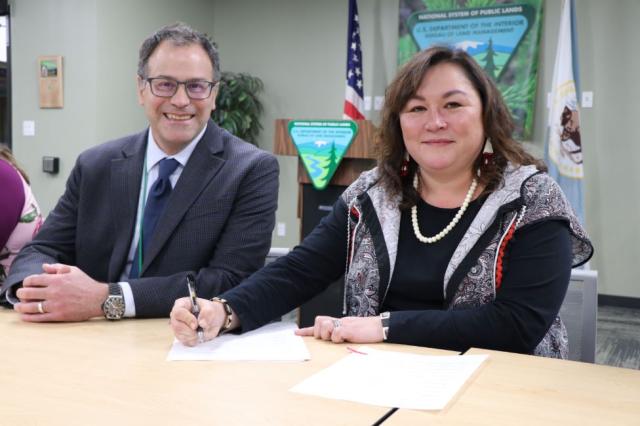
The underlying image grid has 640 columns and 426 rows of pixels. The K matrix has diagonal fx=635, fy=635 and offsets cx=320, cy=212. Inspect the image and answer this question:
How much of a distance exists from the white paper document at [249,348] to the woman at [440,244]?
3cm

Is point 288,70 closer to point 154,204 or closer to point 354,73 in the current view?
point 354,73

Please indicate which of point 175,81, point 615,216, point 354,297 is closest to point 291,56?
point 615,216

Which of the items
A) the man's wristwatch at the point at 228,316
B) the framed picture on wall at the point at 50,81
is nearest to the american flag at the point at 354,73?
the framed picture on wall at the point at 50,81

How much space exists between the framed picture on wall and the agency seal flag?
3.81 metres

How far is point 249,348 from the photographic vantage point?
1262mm

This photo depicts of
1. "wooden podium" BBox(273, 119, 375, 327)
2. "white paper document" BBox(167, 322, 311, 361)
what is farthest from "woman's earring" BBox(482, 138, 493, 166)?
"wooden podium" BBox(273, 119, 375, 327)

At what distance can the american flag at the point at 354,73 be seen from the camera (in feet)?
16.8

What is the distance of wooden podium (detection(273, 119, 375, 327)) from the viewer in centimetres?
314

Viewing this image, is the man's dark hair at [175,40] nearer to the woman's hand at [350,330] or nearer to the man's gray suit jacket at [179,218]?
the man's gray suit jacket at [179,218]

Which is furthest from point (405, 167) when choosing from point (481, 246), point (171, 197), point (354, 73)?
point (354, 73)

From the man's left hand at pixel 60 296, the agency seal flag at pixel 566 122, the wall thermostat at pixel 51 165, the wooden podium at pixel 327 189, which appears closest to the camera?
the man's left hand at pixel 60 296

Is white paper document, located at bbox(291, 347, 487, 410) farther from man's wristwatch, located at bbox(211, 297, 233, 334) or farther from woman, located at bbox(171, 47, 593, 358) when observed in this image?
man's wristwatch, located at bbox(211, 297, 233, 334)

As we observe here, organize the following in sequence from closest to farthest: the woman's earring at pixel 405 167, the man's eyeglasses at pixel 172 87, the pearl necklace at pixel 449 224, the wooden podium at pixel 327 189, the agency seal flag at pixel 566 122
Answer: the pearl necklace at pixel 449 224 < the woman's earring at pixel 405 167 < the man's eyeglasses at pixel 172 87 < the wooden podium at pixel 327 189 < the agency seal flag at pixel 566 122

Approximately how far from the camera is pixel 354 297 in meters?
1.61
